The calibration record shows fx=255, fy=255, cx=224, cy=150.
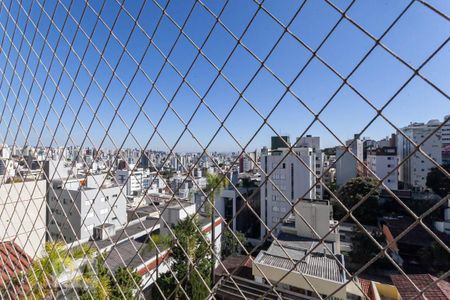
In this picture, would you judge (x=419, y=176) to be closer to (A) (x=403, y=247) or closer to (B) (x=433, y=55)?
(A) (x=403, y=247)

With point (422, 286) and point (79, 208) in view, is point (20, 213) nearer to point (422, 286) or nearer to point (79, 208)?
point (79, 208)

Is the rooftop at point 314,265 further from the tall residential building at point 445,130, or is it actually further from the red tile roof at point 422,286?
the tall residential building at point 445,130

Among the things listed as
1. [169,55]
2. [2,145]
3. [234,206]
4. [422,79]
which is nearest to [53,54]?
[169,55]

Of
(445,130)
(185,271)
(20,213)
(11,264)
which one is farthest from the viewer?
(185,271)

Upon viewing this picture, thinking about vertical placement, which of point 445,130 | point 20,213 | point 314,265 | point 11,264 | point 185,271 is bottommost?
point 314,265

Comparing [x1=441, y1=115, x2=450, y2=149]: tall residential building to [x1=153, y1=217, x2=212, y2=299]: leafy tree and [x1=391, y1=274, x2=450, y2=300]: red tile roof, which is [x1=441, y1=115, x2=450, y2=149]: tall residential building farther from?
[x1=153, y1=217, x2=212, y2=299]: leafy tree

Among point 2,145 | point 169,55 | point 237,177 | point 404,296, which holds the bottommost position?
point 404,296

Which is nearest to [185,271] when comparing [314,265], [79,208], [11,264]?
[314,265]

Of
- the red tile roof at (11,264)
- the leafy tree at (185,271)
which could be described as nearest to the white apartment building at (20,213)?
the red tile roof at (11,264)

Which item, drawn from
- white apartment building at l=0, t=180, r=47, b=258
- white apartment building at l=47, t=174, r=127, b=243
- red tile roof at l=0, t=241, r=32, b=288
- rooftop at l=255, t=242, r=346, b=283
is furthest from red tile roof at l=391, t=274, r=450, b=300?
white apartment building at l=0, t=180, r=47, b=258

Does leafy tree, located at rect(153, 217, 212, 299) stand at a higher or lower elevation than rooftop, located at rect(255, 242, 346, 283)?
higher

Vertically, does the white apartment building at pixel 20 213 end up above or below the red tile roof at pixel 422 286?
above
